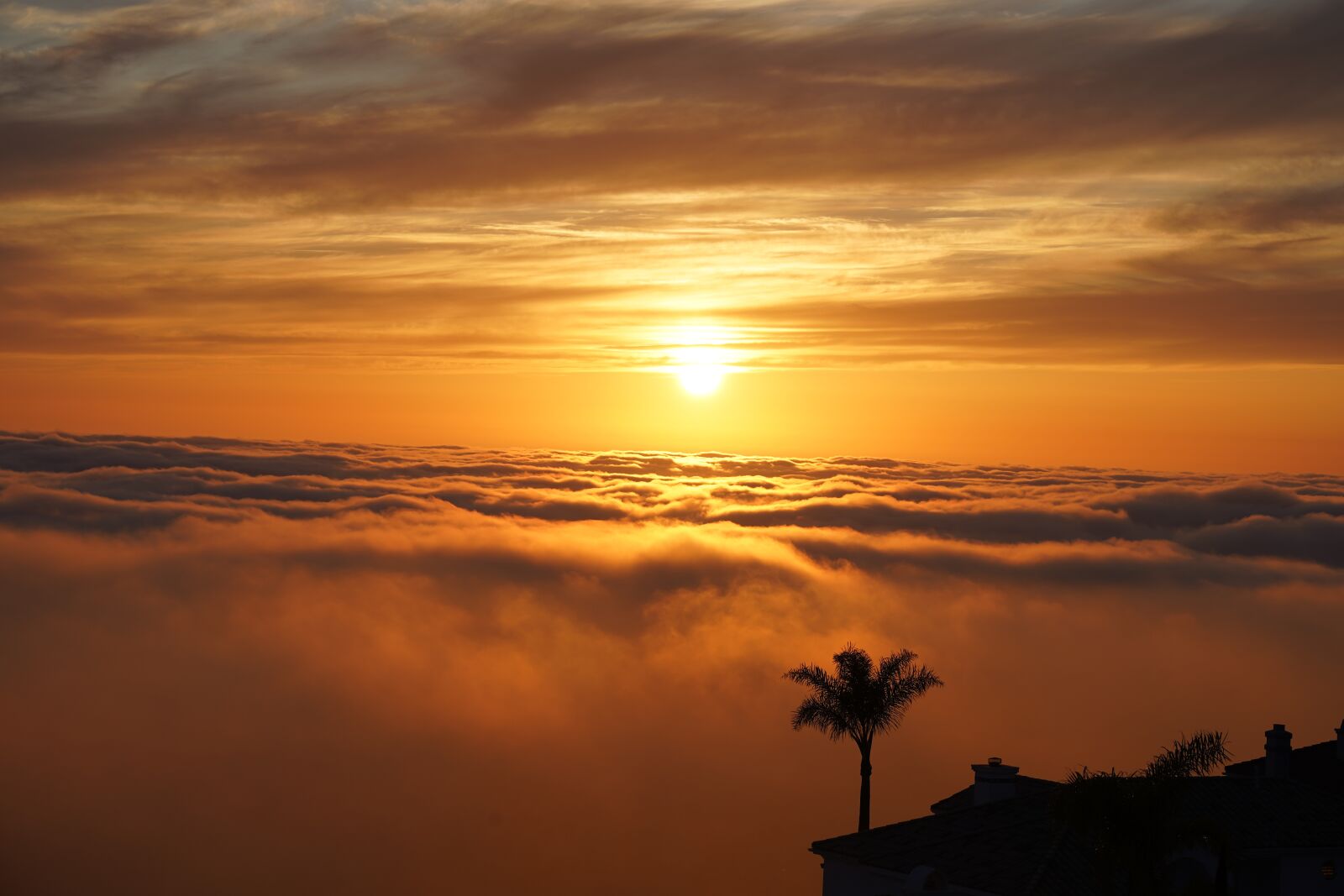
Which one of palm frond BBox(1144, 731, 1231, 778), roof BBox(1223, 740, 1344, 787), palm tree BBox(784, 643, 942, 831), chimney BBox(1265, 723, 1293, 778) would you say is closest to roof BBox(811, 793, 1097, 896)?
palm frond BBox(1144, 731, 1231, 778)

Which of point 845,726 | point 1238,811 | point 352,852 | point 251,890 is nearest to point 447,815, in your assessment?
point 352,852

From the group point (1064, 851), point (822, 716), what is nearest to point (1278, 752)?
point (1064, 851)

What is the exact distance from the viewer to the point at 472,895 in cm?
14538

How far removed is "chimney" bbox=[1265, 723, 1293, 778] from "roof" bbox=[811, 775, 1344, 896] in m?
2.60

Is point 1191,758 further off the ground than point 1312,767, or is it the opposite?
point 1312,767

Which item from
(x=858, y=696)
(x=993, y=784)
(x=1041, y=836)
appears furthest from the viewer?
(x=858, y=696)

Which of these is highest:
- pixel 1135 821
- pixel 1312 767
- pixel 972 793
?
pixel 1312 767

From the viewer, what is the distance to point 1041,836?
36.7 metres

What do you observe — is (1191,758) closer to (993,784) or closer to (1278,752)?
(993,784)

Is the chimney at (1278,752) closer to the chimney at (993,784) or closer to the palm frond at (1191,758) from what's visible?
the chimney at (993,784)

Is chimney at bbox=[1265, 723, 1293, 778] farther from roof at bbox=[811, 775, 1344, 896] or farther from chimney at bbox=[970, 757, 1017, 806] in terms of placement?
chimney at bbox=[970, 757, 1017, 806]

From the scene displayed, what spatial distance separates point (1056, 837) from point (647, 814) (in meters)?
161

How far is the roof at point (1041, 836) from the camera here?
34.7 m

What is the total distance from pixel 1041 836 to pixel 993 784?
6.48 metres
